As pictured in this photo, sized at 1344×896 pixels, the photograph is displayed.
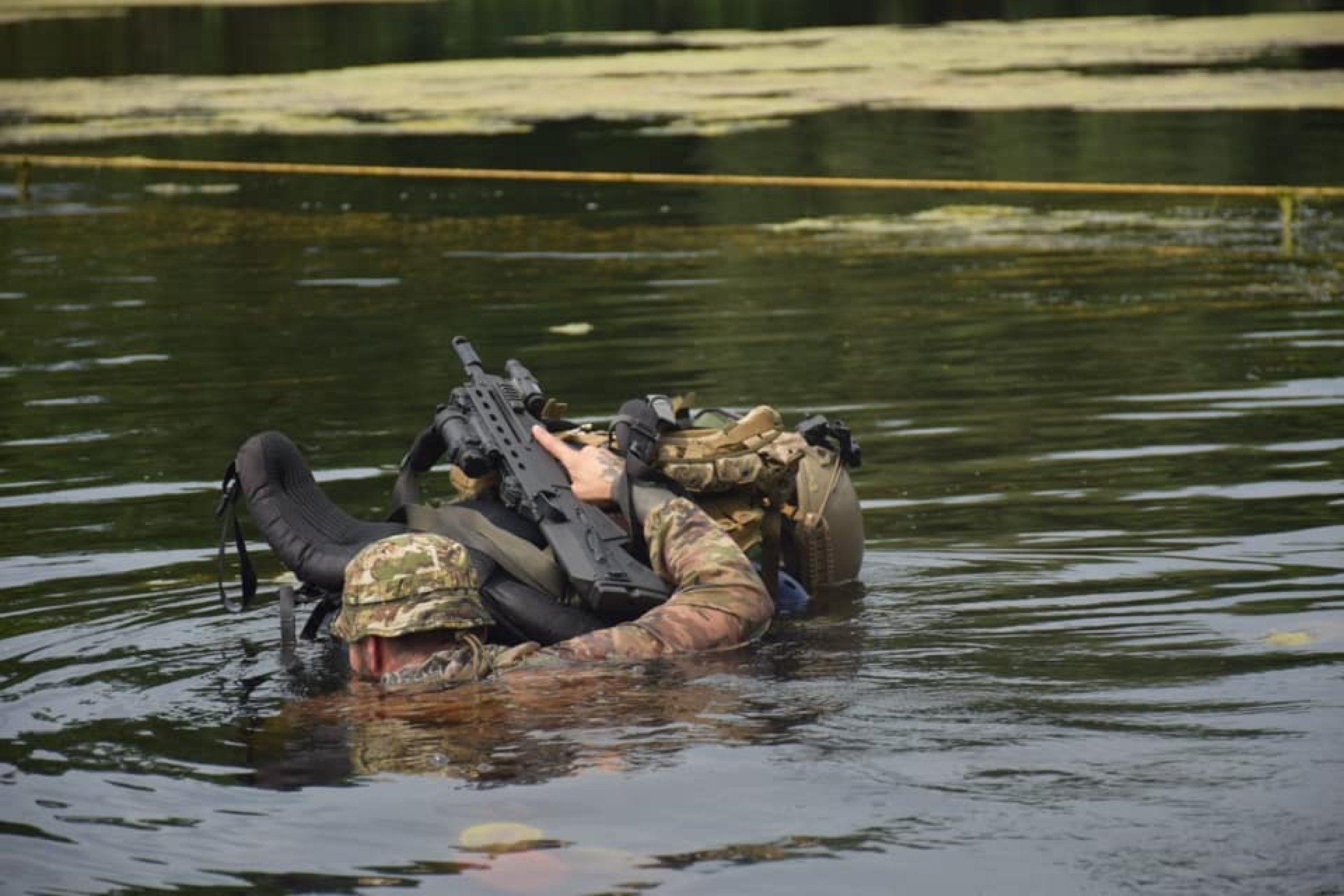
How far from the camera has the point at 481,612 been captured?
758 centimetres

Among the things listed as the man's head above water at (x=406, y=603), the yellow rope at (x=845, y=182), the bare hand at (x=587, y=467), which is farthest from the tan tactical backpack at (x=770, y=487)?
the yellow rope at (x=845, y=182)

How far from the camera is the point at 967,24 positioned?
40156mm

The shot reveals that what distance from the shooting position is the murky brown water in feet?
19.9

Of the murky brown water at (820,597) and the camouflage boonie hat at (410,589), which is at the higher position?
the camouflage boonie hat at (410,589)

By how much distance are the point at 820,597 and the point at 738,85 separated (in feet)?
76.8

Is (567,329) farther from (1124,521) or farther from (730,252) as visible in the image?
(1124,521)

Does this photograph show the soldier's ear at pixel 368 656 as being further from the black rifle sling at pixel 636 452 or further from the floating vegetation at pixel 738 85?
the floating vegetation at pixel 738 85

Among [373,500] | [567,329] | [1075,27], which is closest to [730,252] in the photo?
[567,329]

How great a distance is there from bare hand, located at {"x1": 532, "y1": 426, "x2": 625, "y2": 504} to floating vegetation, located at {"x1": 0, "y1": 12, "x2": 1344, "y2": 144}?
19313 mm

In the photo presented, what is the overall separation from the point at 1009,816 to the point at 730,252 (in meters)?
14.2

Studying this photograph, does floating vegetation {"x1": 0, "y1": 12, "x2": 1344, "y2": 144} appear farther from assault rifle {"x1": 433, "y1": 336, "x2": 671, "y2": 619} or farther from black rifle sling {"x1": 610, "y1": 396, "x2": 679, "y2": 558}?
black rifle sling {"x1": 610, "y1": 396, "x2": 679, "y2": 558}

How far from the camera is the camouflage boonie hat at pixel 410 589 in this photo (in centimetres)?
741

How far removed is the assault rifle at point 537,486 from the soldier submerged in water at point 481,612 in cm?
10

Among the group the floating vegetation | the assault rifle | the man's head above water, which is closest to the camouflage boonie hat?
the man's head above water
